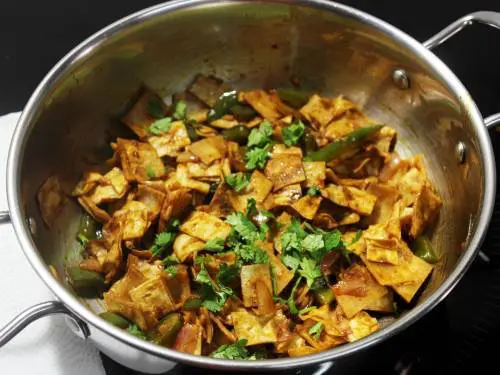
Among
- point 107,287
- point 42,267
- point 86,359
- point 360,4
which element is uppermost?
point 360,4

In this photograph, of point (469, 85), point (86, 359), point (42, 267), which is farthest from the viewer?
point (469, 85)

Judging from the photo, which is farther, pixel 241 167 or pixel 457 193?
pixel 241 167

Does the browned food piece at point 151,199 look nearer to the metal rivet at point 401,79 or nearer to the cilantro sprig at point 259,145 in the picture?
the cilantro sprig at point 259,145

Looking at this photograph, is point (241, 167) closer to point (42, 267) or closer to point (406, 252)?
point (406, 252)

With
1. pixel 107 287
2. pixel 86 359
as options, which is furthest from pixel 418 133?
pixel 86 359

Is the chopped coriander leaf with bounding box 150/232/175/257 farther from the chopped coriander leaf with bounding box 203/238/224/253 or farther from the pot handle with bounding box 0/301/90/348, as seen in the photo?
the pot handle with bounding box 0/301/90/348

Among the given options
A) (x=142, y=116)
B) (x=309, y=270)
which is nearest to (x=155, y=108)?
(x=142, y=116)
